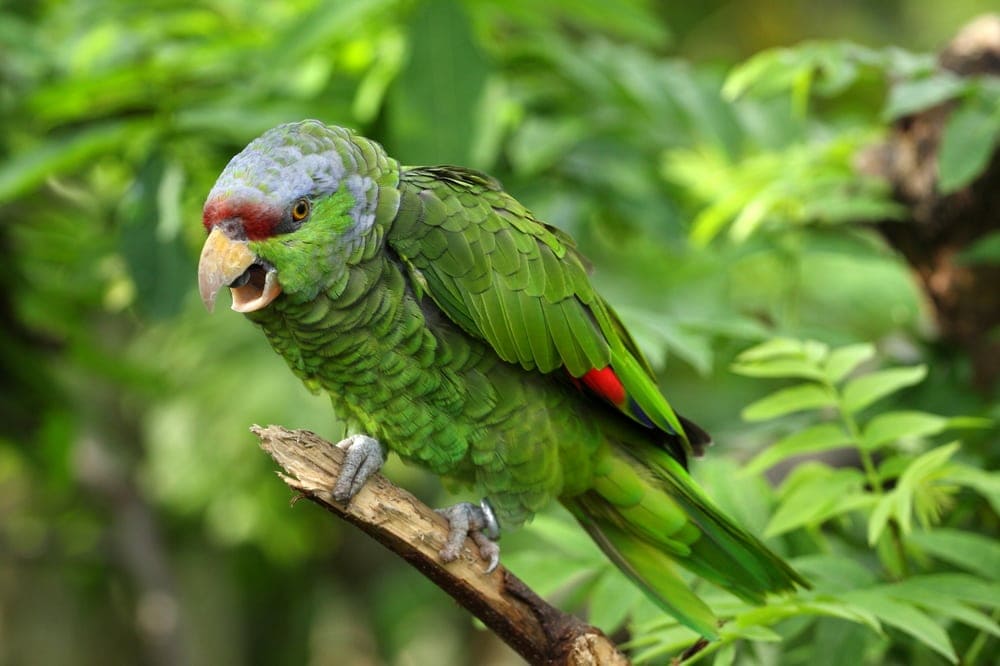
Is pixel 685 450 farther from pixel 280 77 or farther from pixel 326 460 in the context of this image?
pixel 280 77

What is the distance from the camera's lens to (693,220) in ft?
10.6

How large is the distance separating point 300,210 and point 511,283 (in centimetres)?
38

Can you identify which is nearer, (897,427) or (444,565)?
(444,565)

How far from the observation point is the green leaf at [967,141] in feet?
7.05

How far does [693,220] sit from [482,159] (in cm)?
90

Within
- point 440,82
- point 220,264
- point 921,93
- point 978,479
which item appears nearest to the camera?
point 220,264

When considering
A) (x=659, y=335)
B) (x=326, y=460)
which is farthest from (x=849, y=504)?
(x=326, y=460)

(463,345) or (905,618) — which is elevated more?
(463,345)

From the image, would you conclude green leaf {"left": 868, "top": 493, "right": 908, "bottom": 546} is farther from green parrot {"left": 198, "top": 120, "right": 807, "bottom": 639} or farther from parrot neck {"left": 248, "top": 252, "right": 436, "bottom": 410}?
parrot neck {"left": 248, "top": 252, "right": 436, "bottom": 410}

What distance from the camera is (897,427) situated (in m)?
1.91

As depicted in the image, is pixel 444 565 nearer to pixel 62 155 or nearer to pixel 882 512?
pixel 882 512

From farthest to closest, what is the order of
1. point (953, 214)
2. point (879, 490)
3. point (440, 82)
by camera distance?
point (953, 214) → point (440, 82) → point (879, 490)

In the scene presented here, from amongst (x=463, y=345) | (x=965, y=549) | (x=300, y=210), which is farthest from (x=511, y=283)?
(x=965, y=549)

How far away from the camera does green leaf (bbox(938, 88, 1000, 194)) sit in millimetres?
2148
